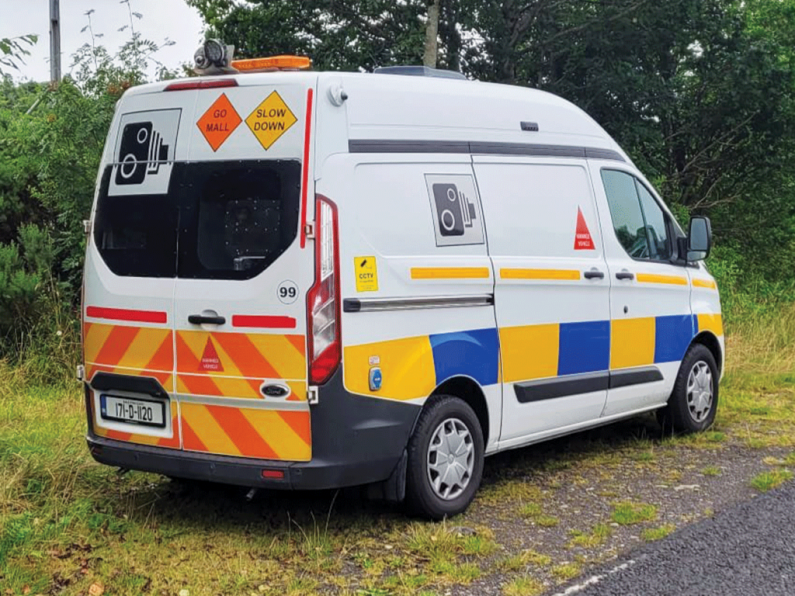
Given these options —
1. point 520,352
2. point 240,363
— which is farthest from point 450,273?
point 240,363

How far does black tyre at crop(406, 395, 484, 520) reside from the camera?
5.29 meters

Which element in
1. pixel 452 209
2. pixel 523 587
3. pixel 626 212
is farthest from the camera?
pixel 626 212

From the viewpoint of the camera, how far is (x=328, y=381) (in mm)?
4824

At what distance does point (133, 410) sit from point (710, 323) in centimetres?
456

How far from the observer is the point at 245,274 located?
16.3ft

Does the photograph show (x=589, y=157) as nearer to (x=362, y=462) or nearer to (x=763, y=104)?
(x=362, y=462)

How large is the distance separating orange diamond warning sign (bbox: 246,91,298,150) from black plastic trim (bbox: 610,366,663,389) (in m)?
2.97

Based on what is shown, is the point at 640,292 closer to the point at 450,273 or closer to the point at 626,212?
the point at 626,212

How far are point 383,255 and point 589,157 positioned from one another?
2263 millimetres

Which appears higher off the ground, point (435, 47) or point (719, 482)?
point (435, 47)

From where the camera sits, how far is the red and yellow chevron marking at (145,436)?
517 centimetres

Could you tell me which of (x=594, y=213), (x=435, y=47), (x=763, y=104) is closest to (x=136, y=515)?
(x=594, y=213)

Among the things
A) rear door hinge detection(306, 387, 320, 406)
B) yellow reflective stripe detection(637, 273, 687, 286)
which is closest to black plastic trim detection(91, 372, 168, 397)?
rear door hinge detection(306, 387, 320, 406)

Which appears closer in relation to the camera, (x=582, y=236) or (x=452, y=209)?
(x=452, y=209)
